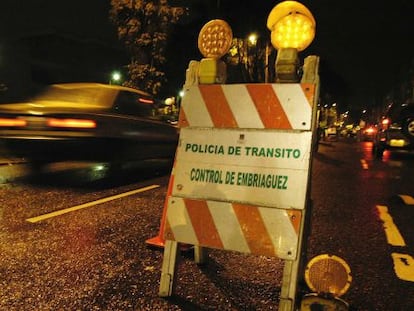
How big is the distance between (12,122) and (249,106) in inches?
227

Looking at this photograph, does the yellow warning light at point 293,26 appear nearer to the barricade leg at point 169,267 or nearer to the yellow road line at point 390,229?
the barricade leg at point 169,267

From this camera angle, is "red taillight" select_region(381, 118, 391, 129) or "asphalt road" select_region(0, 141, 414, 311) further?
"red taillight" select_region(381, 118, 391, 129)

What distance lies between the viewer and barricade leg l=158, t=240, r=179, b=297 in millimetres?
3227

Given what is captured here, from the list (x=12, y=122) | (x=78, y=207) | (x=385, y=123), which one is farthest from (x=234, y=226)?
(x=385, y=123)

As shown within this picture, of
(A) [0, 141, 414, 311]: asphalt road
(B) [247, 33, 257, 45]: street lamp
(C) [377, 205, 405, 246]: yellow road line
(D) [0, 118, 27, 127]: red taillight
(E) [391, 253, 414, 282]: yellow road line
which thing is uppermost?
(B) [247, 33, 257, 45]: street lamp

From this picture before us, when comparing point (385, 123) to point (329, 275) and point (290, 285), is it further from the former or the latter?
point (290, 285)

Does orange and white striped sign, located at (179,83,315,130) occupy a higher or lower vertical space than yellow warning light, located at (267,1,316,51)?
lower

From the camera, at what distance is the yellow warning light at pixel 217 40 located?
331cm

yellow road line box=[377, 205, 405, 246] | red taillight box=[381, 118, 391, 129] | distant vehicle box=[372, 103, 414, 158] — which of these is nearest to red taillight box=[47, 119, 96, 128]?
yellow road line box=[377, 205, 405, 246]

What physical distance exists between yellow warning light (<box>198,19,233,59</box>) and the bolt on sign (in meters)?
0.28

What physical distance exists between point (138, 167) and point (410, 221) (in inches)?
249

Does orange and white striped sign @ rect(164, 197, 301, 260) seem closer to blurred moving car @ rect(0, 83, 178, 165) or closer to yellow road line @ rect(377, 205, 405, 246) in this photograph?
yellow road line @ rect(377, 205, 405, 246)

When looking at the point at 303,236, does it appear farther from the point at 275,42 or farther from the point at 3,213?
the point at 3,213

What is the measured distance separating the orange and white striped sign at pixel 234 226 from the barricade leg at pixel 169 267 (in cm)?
7
